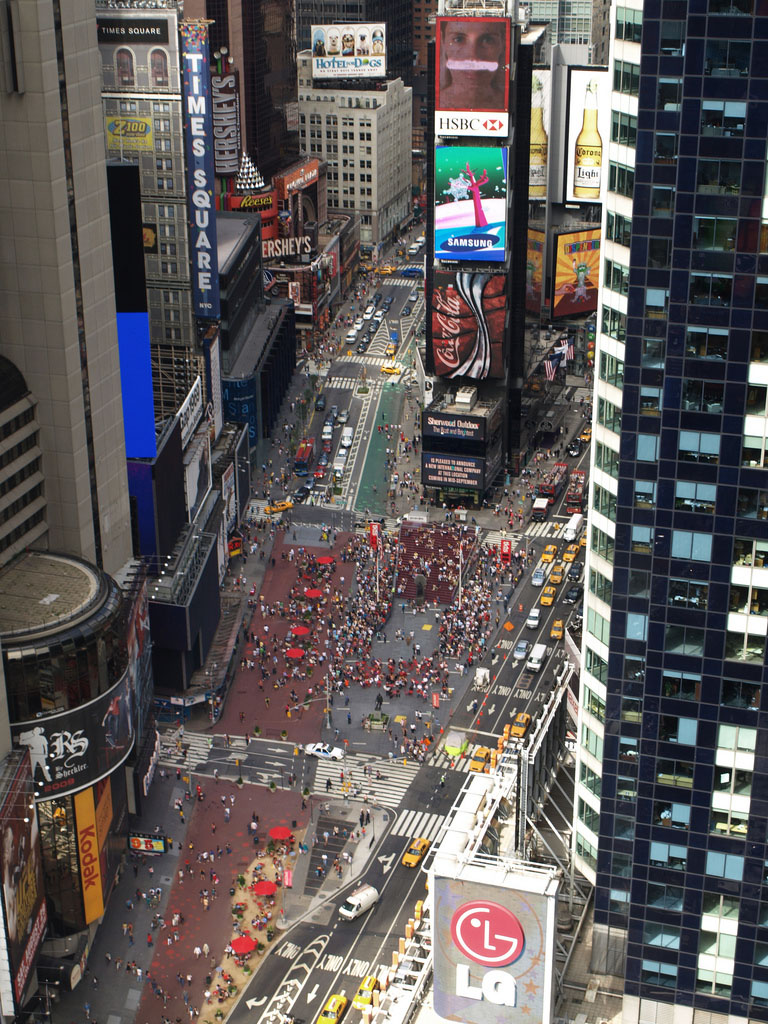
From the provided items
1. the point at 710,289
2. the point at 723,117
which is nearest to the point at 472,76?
the point at 710,289

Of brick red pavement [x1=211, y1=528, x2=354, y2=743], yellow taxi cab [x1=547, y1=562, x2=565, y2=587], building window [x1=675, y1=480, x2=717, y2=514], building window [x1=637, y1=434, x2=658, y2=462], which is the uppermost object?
building window [x1=637, y1=434, x2=658, y2=462]

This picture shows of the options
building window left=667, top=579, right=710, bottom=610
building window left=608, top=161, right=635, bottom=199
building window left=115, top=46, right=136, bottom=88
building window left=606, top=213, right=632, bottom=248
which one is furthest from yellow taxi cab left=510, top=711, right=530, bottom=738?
building window left=608, top=161, right=635, bottom=199

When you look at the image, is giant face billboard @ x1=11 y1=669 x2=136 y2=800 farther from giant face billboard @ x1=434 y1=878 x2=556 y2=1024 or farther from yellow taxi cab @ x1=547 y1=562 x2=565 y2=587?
yellow taxi cab @ x1=547 y1=562 x2=565 y2=587

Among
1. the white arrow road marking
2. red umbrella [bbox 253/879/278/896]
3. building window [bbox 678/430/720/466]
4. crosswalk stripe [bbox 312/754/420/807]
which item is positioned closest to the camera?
building window [bbox 678/430/720/466]

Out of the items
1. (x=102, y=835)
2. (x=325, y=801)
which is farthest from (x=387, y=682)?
(x=102, y=835)

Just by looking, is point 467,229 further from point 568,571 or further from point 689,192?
point 689,192

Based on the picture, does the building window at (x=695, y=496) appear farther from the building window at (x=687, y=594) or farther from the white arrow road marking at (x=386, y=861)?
the white arrow road marking at (x=386, y=861)

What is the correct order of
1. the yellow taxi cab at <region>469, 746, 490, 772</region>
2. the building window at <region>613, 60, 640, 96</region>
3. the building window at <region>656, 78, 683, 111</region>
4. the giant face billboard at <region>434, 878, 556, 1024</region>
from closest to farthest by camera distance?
the building window at <region>656, 78, 683, 111</region> < the building window at <region>613, 60, 640, 96</region> < the giant face billboard at <region>434, 878, 556, 1024</region> < the yellow taxi cab at <region>469, 746, 490, 772</region>
